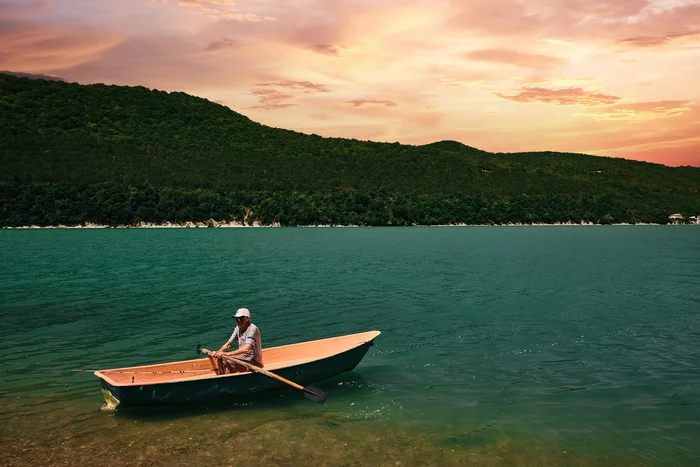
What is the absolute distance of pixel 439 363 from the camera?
1792cm

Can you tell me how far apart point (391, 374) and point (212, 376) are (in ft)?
18.9

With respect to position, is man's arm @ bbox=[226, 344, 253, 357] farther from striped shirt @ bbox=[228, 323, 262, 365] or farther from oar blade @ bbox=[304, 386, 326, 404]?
oar blade @ bbox=[304, 386, 326, 404]

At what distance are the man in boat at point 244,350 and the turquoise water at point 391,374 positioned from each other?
92cm

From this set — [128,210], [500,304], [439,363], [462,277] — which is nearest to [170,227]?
[128,210]

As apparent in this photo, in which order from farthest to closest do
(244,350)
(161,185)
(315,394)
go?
1. (161,185)
2. (315,394)
3. (244,350)

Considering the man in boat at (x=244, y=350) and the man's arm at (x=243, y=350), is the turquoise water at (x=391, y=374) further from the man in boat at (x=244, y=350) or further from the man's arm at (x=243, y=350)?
the man's arm at (x=243, y=350)

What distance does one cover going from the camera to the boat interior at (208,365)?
12820mm

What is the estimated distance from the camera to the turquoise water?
11.3 metres

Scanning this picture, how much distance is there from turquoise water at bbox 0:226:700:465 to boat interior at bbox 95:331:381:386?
2.75 ft

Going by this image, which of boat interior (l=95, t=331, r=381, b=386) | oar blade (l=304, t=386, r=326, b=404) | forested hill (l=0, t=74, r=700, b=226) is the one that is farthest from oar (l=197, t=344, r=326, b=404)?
forested hill (l=0, t=74, r=700, b=226)

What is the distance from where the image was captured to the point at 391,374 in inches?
651

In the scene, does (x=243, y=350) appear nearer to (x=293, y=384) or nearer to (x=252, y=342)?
(x=252, y=342)

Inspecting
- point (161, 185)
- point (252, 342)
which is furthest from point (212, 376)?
point (161, 185)

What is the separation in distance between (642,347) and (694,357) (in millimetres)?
1862
